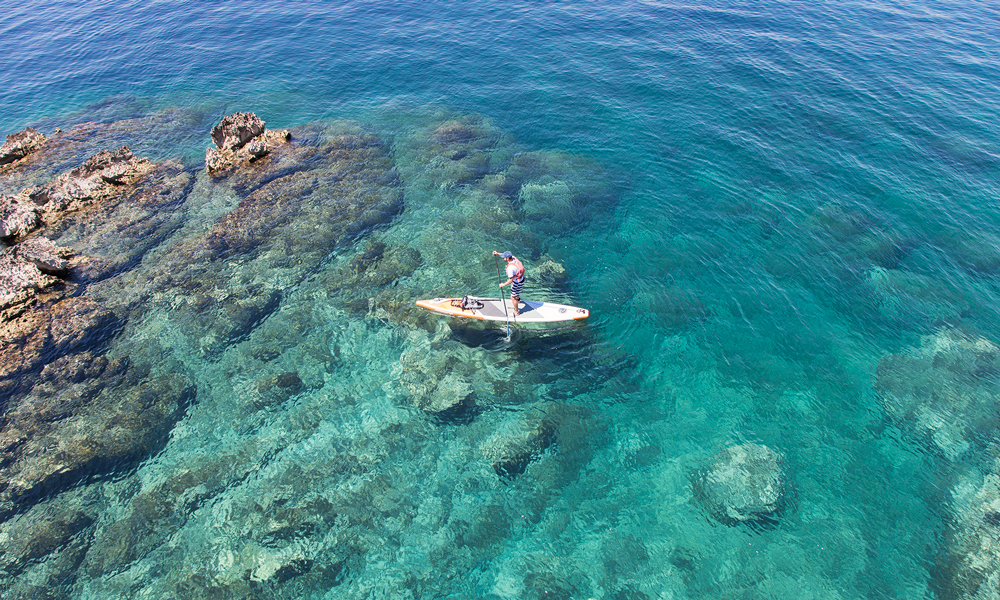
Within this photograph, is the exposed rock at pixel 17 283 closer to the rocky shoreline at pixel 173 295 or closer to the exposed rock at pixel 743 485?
the rocky shoreline at pixel 173 295

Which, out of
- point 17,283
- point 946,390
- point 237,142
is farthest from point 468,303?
point 237,142

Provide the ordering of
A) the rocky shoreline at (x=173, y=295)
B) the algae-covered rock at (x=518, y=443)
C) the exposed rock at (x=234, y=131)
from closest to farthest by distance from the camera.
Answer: the rocky shoreline at (x=173, y=295), the algae-covered rock at (x=518, y=443), the exposed rock at (x=234, y=131)

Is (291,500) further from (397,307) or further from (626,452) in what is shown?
(626,452)

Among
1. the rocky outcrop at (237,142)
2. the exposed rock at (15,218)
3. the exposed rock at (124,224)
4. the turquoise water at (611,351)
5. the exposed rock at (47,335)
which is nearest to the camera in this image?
the turquoise water at (611,351)

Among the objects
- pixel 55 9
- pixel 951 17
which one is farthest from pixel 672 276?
pixel 55 9

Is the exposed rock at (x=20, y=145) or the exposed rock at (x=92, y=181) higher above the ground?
the exposed rock at (x=20, y=145)

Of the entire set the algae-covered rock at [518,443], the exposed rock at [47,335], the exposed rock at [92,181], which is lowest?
the algae-covered rock at [518,443]

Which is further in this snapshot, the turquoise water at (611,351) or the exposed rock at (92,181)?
the exposed rock at (92,181)

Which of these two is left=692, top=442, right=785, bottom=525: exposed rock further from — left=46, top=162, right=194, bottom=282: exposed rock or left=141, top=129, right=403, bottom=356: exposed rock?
left=46, top=162, right=194, bottom=282: exposed rock

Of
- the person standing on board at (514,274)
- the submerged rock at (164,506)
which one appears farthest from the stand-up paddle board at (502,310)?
the submerged rock at (164,506)
